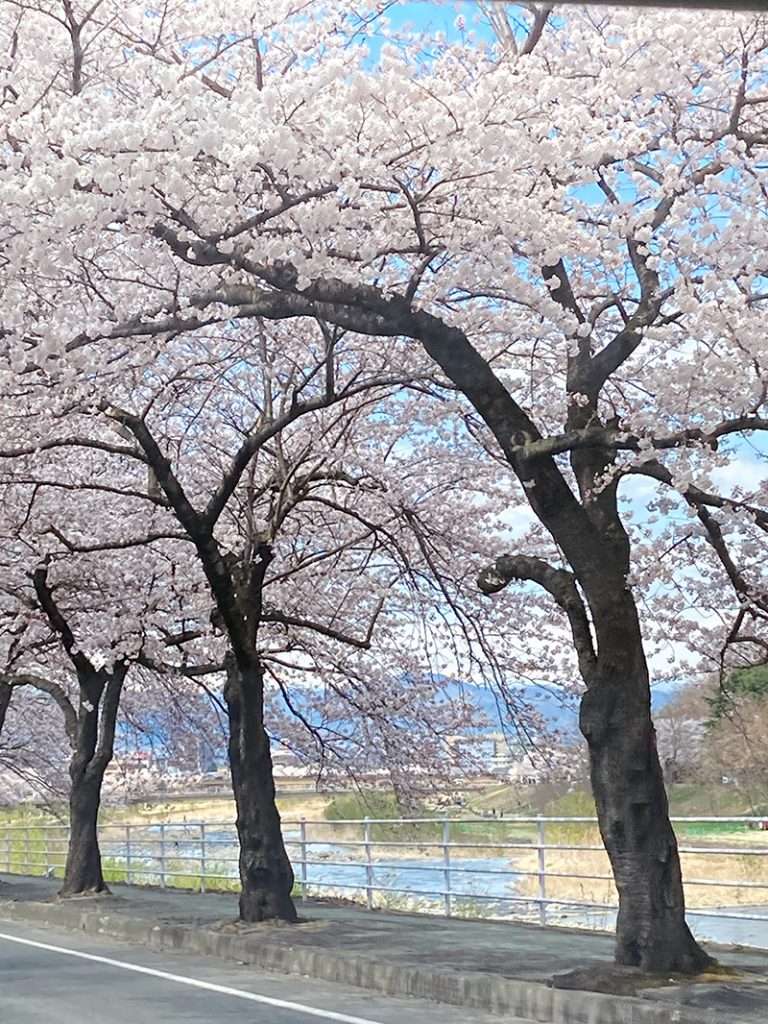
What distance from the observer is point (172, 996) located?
37.8 feet

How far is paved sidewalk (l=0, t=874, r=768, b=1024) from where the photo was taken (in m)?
9.52

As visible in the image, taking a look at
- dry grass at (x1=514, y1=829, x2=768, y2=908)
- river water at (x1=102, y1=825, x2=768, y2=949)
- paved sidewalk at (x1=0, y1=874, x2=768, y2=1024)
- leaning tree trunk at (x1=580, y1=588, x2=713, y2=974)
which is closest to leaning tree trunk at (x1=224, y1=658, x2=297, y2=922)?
paved sidewalk at (x1=0, y1=874, x2=768, y2=1024)

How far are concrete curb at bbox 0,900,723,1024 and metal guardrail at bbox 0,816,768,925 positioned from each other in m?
1.45

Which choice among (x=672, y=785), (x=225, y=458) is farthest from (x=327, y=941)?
(x=672, y=785)

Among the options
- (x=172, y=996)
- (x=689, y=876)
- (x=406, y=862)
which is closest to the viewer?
(x=172, y=996)

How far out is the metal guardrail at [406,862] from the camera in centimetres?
1540

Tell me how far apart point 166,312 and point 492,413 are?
357cm

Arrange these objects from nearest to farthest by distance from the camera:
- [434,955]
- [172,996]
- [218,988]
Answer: [172,996]
[218,988]
[434,955]

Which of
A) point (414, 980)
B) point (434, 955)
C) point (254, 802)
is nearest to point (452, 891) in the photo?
point (254, 802)

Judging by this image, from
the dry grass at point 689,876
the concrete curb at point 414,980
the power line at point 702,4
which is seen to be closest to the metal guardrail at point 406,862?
the dry grass at point 689,876

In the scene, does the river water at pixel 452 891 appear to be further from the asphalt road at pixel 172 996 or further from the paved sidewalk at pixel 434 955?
the asphalt road at pixel 172 996

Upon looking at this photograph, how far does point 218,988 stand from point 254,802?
4.79 meters

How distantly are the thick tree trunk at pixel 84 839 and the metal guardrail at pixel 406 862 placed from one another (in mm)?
1293

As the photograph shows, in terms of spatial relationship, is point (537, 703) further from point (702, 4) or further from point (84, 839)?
point (702, 4)
